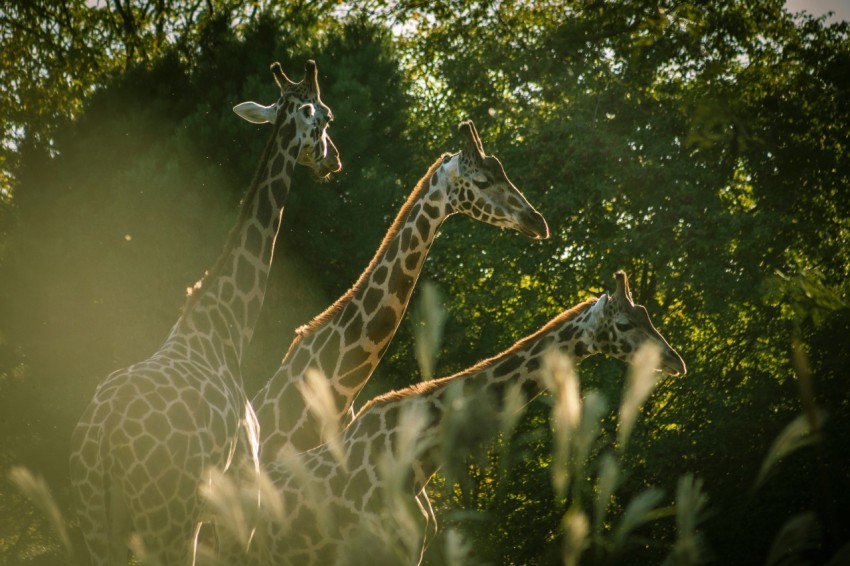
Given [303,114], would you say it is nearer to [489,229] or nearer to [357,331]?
[357,331]

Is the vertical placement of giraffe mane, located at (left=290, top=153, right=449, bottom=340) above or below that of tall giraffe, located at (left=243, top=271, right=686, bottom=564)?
above

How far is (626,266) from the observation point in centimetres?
1816

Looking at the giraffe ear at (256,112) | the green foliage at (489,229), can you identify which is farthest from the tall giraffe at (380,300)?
the green foliage at (489,229)

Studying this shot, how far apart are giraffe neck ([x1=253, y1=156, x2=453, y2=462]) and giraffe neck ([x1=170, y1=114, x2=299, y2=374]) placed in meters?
0.74

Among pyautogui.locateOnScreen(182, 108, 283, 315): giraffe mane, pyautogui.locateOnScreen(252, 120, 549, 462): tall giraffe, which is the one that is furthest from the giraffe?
pyautogui.locateOnScreen(252, 120, 549, 462): tall giraffe

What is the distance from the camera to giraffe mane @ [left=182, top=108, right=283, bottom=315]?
700 cm

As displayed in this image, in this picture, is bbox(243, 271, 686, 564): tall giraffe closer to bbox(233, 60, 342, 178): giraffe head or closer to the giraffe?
the giraffe

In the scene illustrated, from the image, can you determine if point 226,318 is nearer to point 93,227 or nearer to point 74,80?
point 93,227

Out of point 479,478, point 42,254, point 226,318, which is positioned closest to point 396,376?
point 479,478

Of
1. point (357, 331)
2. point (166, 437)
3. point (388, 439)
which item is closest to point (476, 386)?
point (388, 439)

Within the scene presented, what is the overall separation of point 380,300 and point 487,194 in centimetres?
112

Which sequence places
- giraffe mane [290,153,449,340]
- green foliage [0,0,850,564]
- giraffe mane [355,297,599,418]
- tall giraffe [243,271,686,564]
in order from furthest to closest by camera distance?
green foliage [0,0,850,564] → giraffe mane [290,153,449,340] → giraffe mane [355,297,599,418] → tall giraffe [243,271,686,564]

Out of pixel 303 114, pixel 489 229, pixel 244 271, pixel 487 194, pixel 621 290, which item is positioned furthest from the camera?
pixel 489 229

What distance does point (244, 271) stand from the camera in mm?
7305
